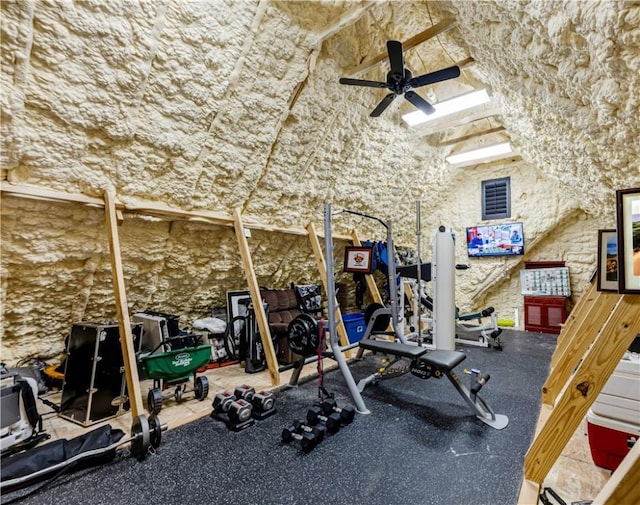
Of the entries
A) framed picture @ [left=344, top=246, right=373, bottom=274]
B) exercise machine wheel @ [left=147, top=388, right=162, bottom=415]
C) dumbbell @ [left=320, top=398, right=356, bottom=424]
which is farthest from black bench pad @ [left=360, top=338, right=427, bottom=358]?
exercise machine wheel @ [left=147, top=388, right=162, bottom=415]

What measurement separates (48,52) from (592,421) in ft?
13.7

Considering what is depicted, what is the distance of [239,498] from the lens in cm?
176

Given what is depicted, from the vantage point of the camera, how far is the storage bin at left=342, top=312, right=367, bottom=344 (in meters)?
4.92

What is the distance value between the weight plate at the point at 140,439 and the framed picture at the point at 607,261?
10.5ft

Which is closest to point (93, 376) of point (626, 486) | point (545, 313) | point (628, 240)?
point (626, 486)

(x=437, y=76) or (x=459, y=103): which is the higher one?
(x=459, y=103)

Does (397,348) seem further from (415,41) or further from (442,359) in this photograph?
(415,41)

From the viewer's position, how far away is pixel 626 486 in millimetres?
720

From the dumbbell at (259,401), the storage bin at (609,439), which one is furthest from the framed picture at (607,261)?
the dumbbell at (259,401)

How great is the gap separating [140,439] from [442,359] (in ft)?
7.69

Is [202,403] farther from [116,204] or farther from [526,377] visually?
[526,377]

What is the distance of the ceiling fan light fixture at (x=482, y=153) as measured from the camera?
18.5ft

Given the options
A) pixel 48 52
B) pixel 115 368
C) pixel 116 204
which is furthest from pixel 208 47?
pixel 115 368

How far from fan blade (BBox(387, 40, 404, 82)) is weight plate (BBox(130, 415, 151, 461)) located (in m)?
3.51
